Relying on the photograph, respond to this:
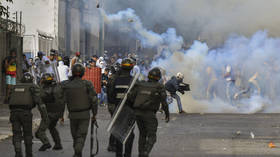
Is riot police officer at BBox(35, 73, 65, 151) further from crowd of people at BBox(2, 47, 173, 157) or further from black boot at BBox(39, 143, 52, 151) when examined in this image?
crowd of people at BBox(2, 47, 173, 157)

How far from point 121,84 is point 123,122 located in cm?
74

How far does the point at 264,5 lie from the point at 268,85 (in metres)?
4.11

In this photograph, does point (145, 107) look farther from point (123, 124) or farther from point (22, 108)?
point (22, 108)

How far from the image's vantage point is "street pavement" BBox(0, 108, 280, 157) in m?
10.8

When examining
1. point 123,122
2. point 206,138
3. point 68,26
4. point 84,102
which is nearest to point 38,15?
point 68,26

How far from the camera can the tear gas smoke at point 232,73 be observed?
22484 millimetres

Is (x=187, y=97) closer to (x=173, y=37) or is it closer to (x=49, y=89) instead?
(x=173, y=37)

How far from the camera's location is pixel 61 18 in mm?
37750

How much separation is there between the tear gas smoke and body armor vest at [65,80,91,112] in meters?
12.7

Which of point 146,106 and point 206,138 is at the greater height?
point 146,106

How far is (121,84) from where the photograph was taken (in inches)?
399

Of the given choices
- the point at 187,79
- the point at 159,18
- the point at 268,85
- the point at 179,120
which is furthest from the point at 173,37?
the point at 179,120

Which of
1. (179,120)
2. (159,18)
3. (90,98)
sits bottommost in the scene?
(179,120)

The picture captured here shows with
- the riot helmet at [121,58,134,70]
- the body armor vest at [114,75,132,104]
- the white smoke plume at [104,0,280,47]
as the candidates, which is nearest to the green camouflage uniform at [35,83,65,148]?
the body armor vest at [114,75,132,104]
